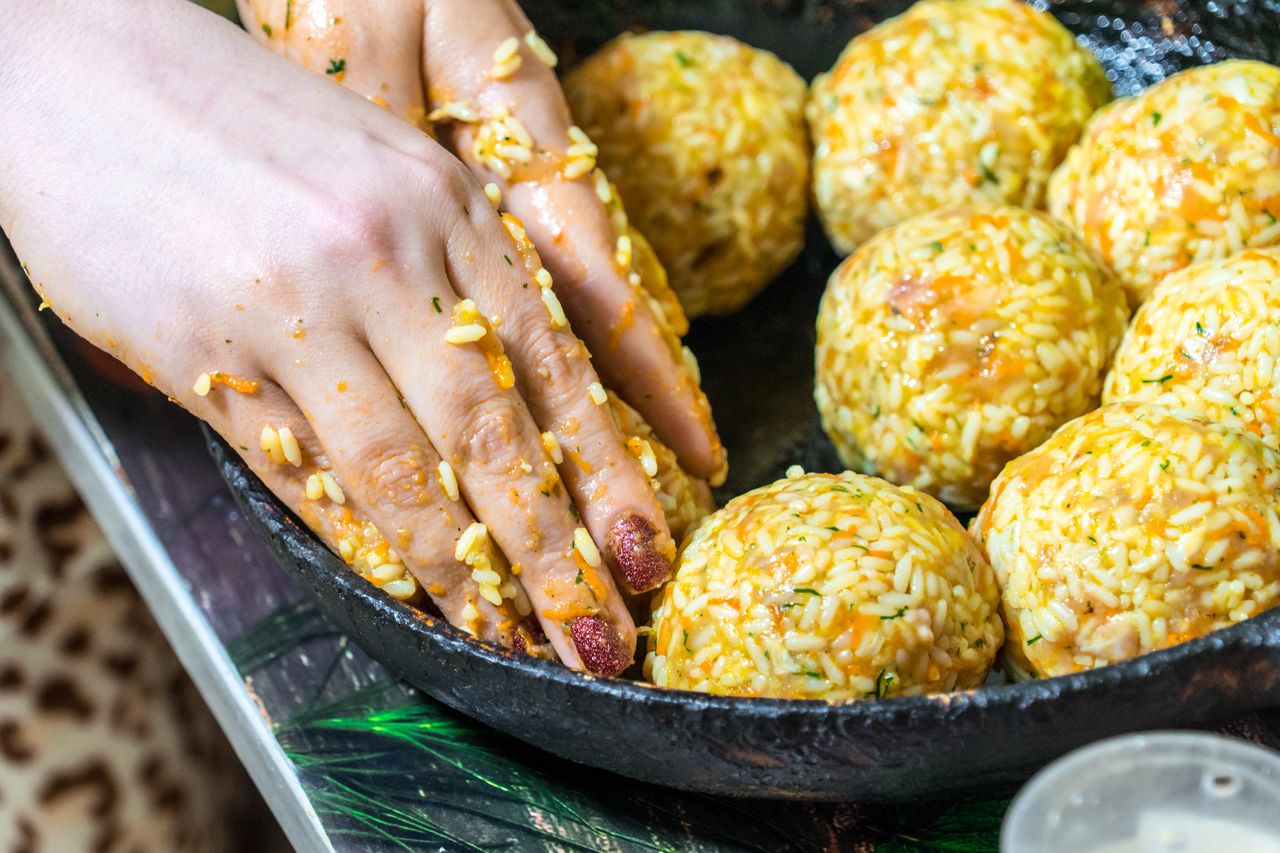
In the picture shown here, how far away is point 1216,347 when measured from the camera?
1.60m

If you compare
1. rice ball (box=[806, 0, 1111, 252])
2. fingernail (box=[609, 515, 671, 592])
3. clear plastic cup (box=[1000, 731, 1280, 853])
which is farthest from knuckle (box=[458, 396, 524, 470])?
rice ball (box=[806, 0, 1111, 252])

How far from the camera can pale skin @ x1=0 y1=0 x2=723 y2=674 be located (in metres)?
1.45

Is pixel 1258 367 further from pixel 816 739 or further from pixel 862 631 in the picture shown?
pixel 816 739

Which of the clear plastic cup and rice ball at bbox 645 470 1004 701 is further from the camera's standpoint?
rice ball at bbox 645 470 1004 701

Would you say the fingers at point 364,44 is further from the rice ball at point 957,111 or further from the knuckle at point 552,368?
the rice ball at point 957,111

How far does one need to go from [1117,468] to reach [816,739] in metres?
0.51

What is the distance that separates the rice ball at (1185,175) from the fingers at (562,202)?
0.68 metres

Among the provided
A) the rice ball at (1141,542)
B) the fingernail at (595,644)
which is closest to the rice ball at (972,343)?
the rice ball at (1141,542)

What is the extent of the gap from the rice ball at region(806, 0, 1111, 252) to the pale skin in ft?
2.56

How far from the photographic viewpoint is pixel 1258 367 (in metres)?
1.56

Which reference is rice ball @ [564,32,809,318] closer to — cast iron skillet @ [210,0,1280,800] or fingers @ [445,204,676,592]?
fingers @ [445,204,676,592]

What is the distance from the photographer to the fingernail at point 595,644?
148 cm

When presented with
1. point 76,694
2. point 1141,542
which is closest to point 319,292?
point 1141,542

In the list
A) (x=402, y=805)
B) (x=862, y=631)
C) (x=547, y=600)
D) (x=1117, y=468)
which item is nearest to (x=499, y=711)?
(x=547, y=600)
